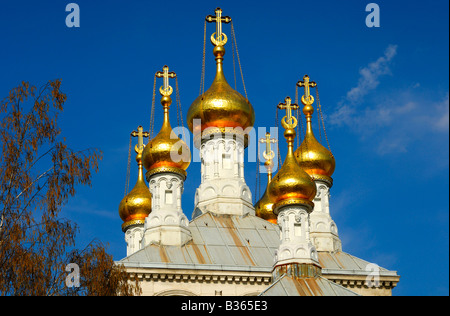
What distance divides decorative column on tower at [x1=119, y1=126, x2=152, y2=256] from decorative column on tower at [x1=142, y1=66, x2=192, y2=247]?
5.76 meters

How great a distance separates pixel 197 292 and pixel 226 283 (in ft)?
3.57

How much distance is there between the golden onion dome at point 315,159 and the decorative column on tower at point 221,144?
223cm

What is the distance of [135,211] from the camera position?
43.6 meters

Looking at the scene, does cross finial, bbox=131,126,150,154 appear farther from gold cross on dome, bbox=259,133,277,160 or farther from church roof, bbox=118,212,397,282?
church roof, bbox=118,212,397,282

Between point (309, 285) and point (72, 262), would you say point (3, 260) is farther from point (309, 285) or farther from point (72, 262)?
point (309, 285)

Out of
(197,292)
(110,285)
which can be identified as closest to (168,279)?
(197,292)

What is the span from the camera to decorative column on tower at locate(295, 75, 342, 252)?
39031 mm

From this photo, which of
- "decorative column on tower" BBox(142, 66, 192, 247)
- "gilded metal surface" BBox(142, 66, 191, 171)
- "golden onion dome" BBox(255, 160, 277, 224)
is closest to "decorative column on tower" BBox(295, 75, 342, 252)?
"golden onion dome" BBox(255, 160, 277, 224)

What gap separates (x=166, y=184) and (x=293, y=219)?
19.6 ft

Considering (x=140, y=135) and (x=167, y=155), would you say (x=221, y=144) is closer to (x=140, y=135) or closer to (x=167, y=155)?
(x=167, y=155)

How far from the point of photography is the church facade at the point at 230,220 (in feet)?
109

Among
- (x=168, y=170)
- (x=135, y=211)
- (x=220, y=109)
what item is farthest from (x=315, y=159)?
(x=135, y=211)

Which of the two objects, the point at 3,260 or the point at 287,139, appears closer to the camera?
the point at 3,260

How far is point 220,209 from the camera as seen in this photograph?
39.2m
